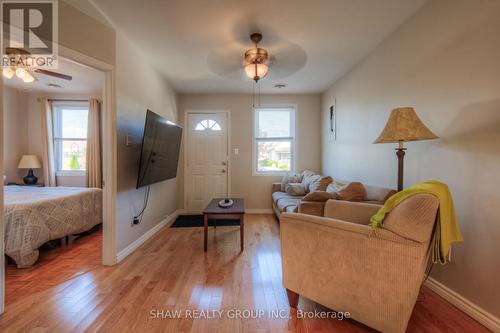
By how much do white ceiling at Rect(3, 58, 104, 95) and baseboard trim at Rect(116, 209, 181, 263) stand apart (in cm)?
247

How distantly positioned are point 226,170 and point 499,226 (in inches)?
155

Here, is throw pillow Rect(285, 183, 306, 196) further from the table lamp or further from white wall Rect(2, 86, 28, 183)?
white wall Rect(2, 86, 28, 183)

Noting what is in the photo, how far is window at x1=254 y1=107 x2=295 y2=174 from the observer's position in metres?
4.78

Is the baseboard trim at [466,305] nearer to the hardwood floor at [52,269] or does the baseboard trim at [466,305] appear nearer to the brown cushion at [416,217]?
the brown cushion at [416,217]

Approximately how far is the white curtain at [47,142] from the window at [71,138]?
15 centimetres

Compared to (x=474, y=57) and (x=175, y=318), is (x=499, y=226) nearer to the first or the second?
(x=474, y=57)

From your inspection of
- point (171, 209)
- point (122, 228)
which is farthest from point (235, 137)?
point (122, 228)

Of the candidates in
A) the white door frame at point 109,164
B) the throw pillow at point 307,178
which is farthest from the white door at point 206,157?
the white door frame at point 109,164

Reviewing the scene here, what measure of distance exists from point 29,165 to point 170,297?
14.7 ft

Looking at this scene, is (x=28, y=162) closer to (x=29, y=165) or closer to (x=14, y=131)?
(x=29, y=165)

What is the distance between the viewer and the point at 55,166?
14.7ft

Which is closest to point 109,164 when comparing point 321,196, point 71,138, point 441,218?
point 321,196

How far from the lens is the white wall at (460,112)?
57.5 inches

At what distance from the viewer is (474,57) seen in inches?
61.2
